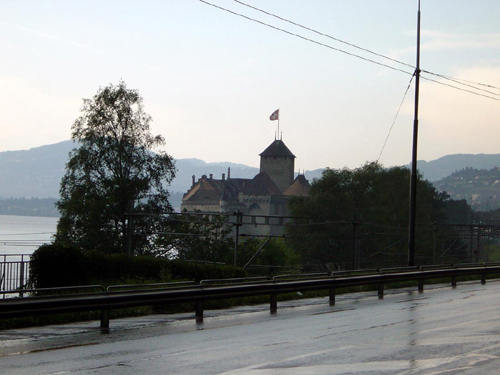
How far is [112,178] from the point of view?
61.6 metres

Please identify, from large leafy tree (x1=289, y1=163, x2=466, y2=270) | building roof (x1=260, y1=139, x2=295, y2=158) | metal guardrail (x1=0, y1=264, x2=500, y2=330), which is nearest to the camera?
metal guardrail (x1=0, y1=264, x2=500, y2=330)

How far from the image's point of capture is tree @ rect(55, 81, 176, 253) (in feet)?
191

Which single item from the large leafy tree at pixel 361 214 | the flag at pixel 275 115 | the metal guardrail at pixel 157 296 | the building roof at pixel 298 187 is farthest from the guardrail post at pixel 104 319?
the building roof at pixel 298 187

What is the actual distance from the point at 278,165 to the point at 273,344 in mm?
185611

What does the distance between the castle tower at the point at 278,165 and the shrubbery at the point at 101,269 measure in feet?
540

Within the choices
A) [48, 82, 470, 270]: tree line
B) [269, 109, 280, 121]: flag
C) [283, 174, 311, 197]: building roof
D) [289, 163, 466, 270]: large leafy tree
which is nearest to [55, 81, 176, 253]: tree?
[48, 82, 470, 270]: tree line

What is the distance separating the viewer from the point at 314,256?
87625 millimetres

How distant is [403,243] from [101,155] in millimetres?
39861

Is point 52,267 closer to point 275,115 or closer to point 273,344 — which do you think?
point 273,344

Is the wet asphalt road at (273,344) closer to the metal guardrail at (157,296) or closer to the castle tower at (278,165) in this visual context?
the metal guardrail at (157,296)

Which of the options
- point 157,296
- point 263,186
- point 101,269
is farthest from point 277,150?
point 157,296

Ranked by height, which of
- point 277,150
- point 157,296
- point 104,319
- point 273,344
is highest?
point 277,150

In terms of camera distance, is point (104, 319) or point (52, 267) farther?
point (52, 267)

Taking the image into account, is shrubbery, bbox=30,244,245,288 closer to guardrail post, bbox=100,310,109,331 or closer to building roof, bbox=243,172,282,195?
guardrail post, bbox=100,310,109,331
